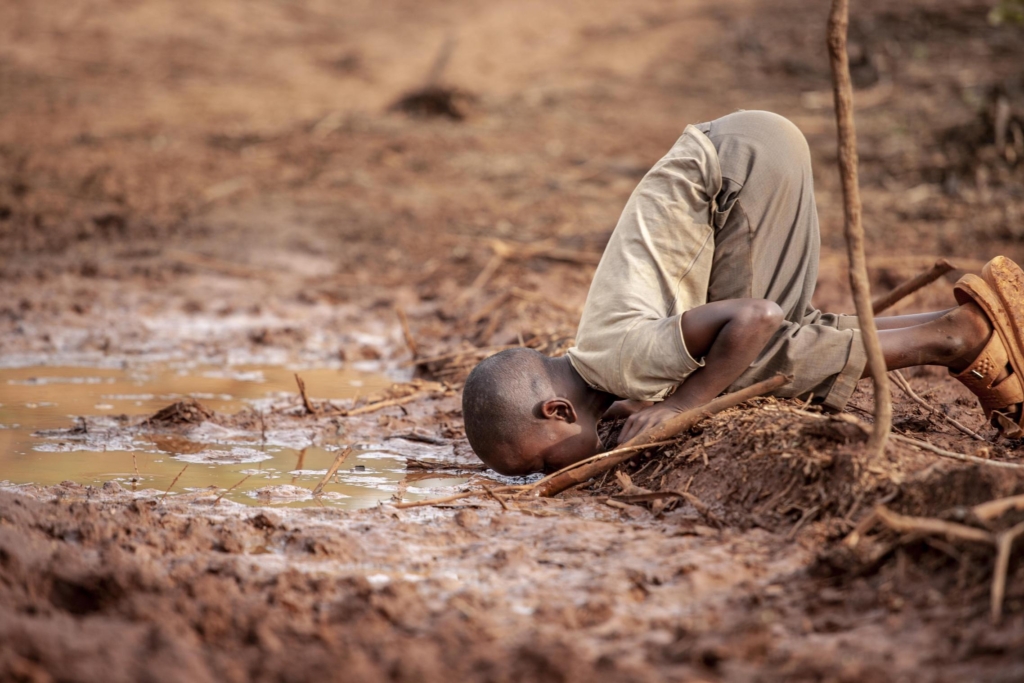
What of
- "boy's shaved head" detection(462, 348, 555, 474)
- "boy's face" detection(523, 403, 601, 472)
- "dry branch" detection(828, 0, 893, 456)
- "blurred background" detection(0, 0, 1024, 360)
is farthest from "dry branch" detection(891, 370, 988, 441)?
"blurred background" detection(0, 0, 1024, 360)

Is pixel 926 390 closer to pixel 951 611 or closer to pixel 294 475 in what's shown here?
pixel 951 611

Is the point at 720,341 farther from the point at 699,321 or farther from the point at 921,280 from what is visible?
the point at 921,280

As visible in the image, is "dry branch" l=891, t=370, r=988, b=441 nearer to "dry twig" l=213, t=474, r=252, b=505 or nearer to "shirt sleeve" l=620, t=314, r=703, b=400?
"shirt sleeve" l=620, t=314, r=703, b=400

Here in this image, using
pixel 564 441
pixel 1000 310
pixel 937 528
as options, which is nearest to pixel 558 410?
pixel 564 441

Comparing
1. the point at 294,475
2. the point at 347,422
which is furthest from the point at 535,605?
the point at 347,422

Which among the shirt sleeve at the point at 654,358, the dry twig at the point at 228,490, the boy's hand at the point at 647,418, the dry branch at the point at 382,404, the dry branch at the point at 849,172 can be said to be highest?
the dry branch at the point at 849,172

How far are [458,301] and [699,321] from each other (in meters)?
3.51

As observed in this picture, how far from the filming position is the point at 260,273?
732 cm

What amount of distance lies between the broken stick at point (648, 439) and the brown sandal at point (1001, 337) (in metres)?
0.70

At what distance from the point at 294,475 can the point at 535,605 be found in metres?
1.51

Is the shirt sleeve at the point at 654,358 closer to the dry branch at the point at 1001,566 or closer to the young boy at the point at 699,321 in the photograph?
the young boy at the point at 699,321

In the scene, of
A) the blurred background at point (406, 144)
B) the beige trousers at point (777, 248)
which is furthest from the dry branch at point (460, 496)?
the blurred background at point (406, 144)

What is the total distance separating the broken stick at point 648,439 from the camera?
3113 mm

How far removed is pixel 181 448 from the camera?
3889 mm
